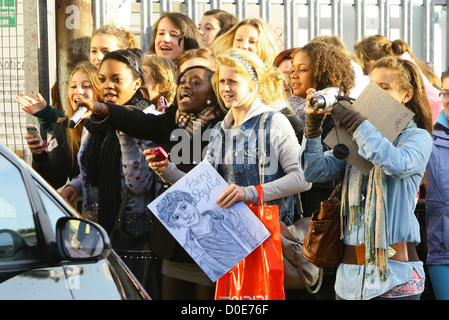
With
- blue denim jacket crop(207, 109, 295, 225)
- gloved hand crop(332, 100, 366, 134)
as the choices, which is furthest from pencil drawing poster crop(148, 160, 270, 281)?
gloved hand crop(332, 100, 366, 134)

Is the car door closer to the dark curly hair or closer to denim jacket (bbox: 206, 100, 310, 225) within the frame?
denim jacket (bbox: 206, 100, 310, 225)

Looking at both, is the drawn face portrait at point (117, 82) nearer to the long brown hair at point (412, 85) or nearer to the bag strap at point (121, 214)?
the bag strap at point (121, 214)

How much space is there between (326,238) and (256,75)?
1.21 m

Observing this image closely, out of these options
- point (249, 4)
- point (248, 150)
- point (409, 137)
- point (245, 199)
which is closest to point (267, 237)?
point (245, 199)

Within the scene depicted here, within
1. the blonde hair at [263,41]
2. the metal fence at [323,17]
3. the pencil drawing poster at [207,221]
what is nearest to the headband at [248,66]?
the pencil drawing poster at [207,221]

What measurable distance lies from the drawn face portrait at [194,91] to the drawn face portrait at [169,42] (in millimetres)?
1688

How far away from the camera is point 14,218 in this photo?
2.77 m

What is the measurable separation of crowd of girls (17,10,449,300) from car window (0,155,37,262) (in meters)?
1.60

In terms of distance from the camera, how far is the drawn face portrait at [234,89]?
4.66 meters

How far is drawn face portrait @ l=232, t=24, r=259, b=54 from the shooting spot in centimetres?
626

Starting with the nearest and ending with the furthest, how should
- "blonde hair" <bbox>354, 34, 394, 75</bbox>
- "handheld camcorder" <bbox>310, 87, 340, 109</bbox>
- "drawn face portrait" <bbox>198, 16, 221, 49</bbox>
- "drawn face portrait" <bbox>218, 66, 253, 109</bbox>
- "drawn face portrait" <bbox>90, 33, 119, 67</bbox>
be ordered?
"handheld camcorder" <bbox>310, 87, 340, 109</bbox>
"drawn face portrait" <bbox>218, 66, 253, 109</bbox>
"drawn face portrait" <bbox>90, 33, 119, 67</bbox>
"blonde hair" <bbox>354, 34, 394, 75</bbox>
"drawn face portrait" <bbox>198, 16, 221, 49</bbox>

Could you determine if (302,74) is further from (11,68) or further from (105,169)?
(11,68)

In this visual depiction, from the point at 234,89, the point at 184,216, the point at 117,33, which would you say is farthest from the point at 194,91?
the point at 117,33

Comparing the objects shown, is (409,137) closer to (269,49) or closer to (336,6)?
(269,49)
